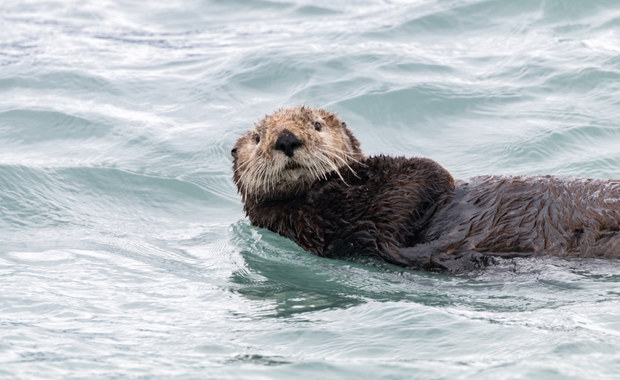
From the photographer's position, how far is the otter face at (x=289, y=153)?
590cm

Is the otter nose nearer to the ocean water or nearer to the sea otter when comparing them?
the sea otter

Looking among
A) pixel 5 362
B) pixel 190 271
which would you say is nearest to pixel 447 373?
pixel 5 362

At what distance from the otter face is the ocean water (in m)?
0.42

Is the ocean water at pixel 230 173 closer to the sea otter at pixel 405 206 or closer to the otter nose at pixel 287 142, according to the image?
the sea otter at pixel 405 206

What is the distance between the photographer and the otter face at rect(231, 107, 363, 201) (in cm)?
590

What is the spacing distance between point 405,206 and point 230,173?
11.9ft

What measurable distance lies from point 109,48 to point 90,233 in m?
6.94

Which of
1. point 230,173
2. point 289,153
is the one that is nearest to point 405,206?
point 289,153

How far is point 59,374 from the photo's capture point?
425 cm

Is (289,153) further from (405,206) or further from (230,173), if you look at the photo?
(230,173)

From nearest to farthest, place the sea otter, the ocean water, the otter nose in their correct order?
the ocean water
the sea otter
the otter nose

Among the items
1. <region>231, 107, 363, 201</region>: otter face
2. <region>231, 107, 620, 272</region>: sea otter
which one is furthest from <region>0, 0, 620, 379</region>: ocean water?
<region>231, 107, 363, 201</region>: otter face

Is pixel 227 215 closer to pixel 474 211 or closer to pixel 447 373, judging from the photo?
pixel 474 211

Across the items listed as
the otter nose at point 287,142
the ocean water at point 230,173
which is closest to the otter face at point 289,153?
the otter nose at point 287,142
